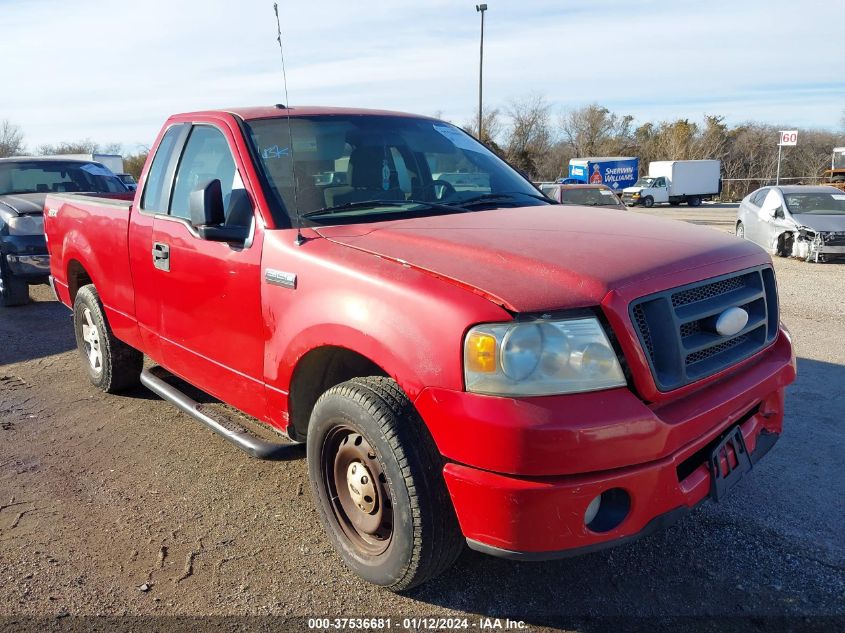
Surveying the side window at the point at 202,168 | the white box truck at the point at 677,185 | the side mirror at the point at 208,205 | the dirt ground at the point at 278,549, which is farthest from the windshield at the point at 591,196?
the white box truck at the point at 677,185

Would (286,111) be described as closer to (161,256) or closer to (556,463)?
(161,256)

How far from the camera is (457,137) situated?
439 cm

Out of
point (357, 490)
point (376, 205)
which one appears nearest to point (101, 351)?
point (376, 205)

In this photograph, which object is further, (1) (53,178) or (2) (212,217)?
(1) (53,178)

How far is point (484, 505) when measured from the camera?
2295 mm

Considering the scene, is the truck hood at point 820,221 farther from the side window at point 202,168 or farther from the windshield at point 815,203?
the side window at point 202,168

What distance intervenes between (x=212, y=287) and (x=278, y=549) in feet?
4.24

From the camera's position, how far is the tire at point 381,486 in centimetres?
246

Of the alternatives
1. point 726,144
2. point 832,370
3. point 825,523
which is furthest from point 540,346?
point 726,144

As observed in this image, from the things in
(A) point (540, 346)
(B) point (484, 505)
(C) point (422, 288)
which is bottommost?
(B) point (484, 505)

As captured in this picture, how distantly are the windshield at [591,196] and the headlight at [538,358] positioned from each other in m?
15.5

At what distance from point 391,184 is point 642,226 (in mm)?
1290

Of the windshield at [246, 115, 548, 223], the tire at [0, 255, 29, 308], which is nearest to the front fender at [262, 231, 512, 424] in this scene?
the windshield at [246, 115, 548, 223]

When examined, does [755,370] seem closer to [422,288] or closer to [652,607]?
[652,607]
